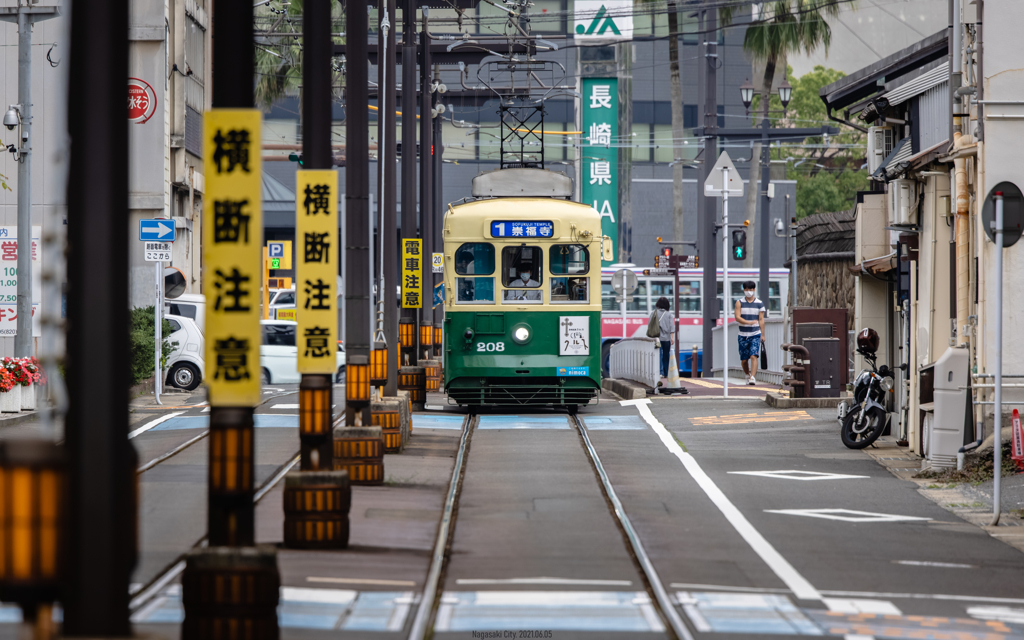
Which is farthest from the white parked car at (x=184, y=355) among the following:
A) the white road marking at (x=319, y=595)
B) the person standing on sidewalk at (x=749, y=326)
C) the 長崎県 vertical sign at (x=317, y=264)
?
the white road marking at (x=319, y=595)

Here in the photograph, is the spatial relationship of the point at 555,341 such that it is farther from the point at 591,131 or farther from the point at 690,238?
the point at 690,238

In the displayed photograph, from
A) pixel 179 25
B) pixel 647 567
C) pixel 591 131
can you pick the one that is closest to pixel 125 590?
pixel 647 567

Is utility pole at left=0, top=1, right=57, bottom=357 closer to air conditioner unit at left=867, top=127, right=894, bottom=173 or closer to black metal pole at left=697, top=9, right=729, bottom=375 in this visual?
air conditioner unit at left=867, top=127, right=894, bottom=173

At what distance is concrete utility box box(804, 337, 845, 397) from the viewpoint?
2181cm

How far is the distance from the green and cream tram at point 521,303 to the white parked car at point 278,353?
11.0 meters

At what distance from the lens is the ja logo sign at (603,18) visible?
144ft

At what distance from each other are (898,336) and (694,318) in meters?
21.8

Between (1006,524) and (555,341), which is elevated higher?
(555,341)

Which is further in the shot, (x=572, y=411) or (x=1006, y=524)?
(x=572, y=411)

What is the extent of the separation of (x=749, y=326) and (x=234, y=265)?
824 inches

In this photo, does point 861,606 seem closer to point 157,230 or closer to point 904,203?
point 904,203

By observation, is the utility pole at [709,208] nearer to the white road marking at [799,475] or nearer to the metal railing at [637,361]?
the metal railing at [637,361]

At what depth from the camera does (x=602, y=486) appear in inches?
508

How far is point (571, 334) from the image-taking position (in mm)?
20250
